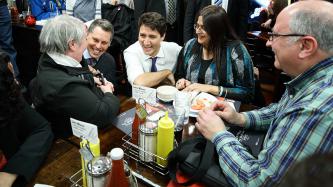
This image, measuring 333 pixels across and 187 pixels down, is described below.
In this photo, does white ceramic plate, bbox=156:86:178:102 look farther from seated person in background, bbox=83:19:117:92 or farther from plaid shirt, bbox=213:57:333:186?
seated person in background, bbox=83:19:117:92

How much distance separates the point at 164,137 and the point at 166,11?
2.61 metres

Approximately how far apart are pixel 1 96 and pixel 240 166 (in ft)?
3.14

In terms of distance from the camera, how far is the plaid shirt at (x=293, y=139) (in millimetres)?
925

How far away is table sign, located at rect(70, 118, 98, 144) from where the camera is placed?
1064 mm

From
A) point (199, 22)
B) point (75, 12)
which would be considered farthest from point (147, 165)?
point (75, 12)

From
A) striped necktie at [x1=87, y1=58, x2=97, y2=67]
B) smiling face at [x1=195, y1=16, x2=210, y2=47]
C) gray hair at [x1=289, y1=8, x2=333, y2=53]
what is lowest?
striped necktie at [x1=87, y1=58, x2=97, y2=67]

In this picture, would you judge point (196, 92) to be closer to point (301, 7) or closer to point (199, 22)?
point (199, 22)

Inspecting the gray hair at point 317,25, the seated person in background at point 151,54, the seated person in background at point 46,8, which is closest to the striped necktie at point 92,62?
the seated person in background at point 151,54

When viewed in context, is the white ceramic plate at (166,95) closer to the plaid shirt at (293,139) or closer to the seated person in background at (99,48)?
the plaid shirt at (293,139)

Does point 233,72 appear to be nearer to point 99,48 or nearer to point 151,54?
point 151,54

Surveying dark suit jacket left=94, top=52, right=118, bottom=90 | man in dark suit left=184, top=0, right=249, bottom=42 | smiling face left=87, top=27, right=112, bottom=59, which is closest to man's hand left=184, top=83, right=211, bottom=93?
dark suit jacket left=94, top=52, right=118, bottom=90

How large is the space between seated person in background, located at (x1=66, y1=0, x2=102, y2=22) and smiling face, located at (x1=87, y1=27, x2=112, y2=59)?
1347mm

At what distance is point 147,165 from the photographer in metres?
1.21

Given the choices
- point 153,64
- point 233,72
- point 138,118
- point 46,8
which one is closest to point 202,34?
point 233,72
